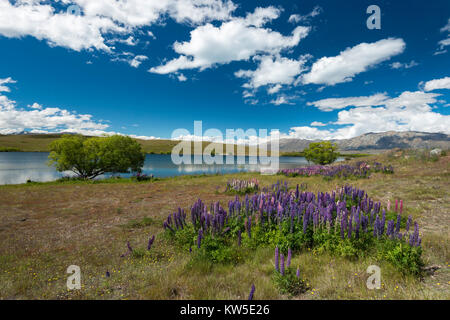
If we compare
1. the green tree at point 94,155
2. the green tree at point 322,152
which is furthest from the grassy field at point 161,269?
the green tree at point 322,152

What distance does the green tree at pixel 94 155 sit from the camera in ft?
98.7

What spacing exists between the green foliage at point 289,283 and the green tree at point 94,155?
114 feet

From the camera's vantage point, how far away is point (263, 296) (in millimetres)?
3473

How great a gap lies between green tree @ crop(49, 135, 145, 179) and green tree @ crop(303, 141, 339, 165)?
36585 mm

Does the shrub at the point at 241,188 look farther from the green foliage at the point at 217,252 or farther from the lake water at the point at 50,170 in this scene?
the lake water at the point at 50,170

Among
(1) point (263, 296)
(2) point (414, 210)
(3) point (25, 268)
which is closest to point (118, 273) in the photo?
(3) point (25, 268)

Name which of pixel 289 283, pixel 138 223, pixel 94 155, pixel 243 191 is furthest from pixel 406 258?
pixel 94 155

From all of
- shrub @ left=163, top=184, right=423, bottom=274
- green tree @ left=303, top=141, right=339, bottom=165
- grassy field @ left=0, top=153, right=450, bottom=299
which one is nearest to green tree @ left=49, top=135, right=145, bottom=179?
grassy field @ left=0, top=153, right=450, bottom=299

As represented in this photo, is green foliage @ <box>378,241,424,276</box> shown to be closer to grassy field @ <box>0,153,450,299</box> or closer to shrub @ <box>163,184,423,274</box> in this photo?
shrub @ <box>163,184,423,274</box>

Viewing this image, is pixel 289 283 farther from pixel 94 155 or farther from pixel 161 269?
pixel 94 155

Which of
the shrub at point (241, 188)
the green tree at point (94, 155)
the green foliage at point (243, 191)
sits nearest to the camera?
the green foliage at point (243, 191)

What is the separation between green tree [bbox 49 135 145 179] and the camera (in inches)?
1185

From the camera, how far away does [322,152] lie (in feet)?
144
